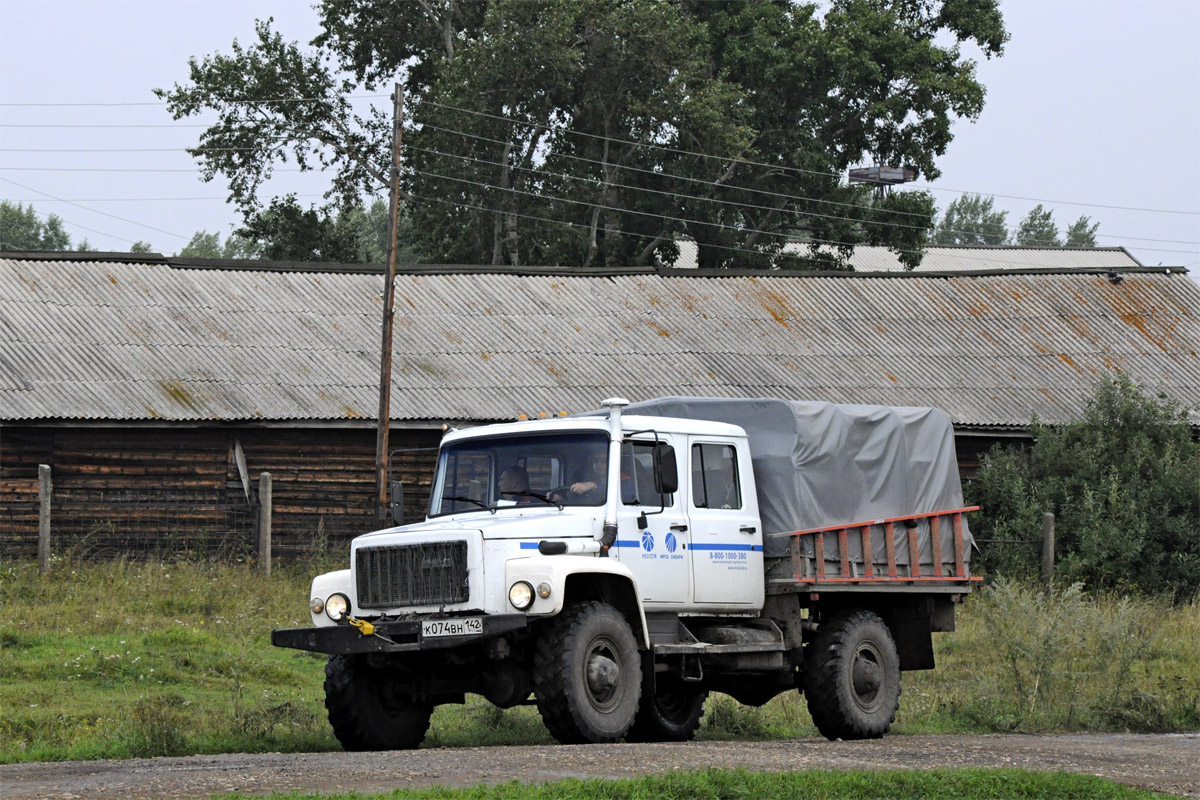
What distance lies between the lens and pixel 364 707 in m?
12.1

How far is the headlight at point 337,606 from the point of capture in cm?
1203

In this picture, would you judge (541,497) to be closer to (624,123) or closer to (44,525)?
(44,525)

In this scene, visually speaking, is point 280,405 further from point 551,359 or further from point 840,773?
point 840,773

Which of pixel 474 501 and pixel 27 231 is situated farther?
pixel 27 231

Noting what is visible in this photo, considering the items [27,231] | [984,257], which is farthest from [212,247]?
[984,257]

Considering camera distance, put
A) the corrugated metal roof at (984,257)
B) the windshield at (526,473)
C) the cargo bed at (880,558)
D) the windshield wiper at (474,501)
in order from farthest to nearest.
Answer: the corrugated metal roof at (984,257), the cargo bed at (880,558), the windshield wiper at (474,501), the windshield at (526,473)

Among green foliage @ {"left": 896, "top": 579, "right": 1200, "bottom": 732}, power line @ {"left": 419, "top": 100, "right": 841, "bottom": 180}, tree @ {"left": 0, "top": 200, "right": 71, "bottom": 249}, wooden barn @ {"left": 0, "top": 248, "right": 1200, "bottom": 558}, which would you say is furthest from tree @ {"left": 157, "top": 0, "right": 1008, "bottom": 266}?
tree @ {"left": 0, "top": 200, "right": 71, "bottom": 249}

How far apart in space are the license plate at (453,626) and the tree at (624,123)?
31.9m

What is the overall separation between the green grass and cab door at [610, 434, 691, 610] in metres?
2.88

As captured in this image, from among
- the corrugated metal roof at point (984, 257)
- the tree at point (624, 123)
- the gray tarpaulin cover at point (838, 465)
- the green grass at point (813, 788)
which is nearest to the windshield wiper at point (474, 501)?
the gray tarpaulin cover at point (838, 465)

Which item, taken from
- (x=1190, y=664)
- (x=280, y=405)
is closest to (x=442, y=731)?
(x=1190, y=664)

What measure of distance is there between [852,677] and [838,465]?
189 centimetres

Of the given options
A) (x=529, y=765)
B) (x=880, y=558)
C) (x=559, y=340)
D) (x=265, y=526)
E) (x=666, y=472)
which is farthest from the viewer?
(x=559, y=340)

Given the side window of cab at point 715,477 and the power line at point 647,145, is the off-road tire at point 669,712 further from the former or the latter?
the power line at point 647,145
